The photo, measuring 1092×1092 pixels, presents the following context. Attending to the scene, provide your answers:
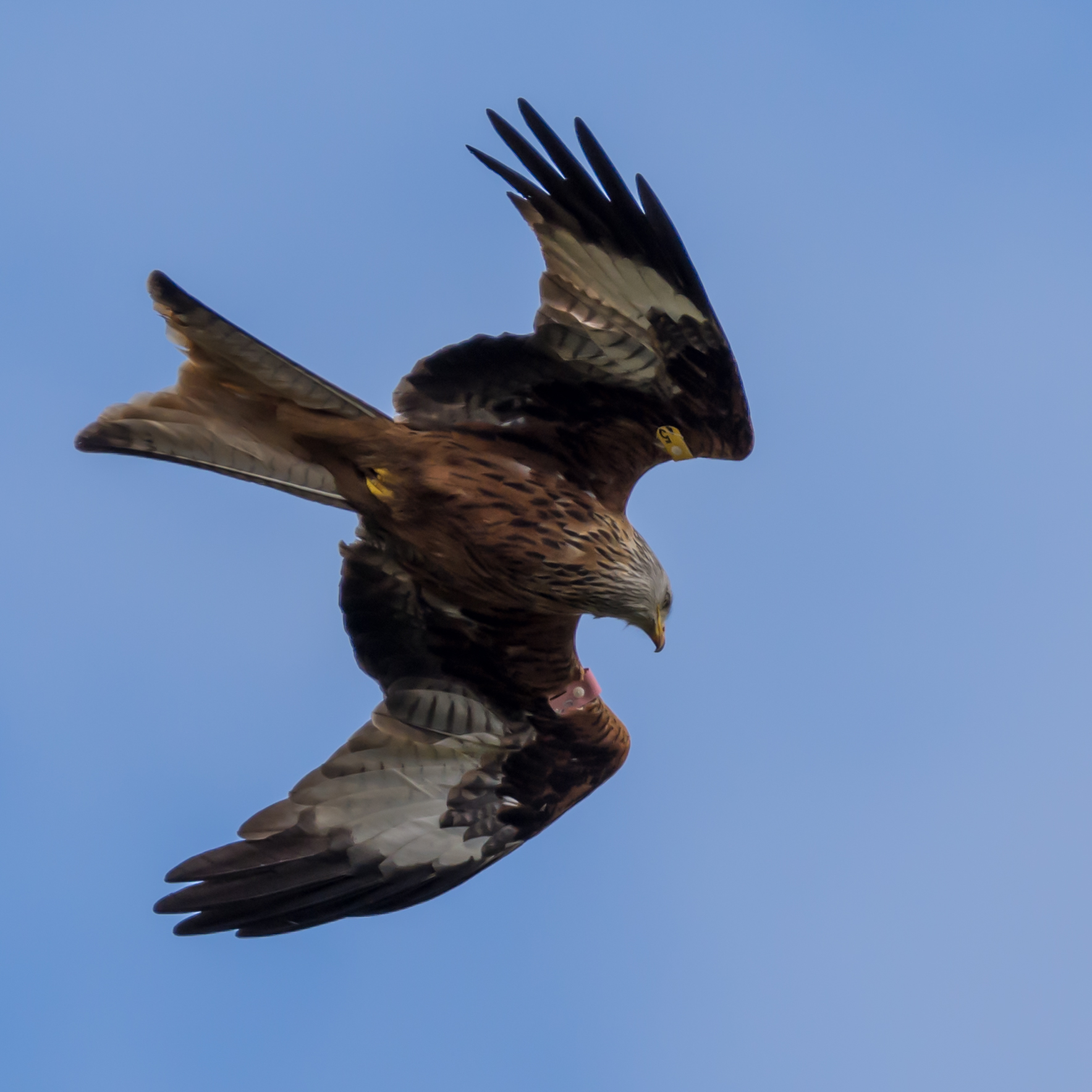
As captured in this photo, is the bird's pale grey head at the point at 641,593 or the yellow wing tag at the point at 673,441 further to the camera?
the yellow wing tag at the point at 673,441

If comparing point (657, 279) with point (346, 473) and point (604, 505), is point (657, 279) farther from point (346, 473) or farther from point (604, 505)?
point (346, 473)

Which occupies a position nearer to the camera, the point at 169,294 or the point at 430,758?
the point at 169,294

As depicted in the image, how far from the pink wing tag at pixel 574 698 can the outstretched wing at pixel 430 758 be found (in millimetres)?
29

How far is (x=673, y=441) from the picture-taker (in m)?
6.75

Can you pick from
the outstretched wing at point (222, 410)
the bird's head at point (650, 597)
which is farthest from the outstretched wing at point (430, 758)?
the outstretched wing at point (222, 410)

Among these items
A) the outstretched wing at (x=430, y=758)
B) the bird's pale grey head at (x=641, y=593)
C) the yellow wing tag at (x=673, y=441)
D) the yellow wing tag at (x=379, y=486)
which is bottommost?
the outstretched wing at (x=430, y=758)

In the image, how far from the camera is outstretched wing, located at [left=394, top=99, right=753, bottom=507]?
6289 mm

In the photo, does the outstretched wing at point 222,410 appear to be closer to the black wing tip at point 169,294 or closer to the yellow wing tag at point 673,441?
the black wing tip at point 169,294

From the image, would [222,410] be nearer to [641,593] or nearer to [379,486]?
[379,486]

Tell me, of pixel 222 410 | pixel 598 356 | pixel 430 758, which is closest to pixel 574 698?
pixel 430 758

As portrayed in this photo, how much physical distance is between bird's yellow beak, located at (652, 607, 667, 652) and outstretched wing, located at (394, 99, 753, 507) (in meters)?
0.58

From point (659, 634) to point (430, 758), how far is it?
1.51 m

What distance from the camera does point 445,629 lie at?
7.54 metres

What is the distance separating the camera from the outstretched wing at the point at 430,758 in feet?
23.5
